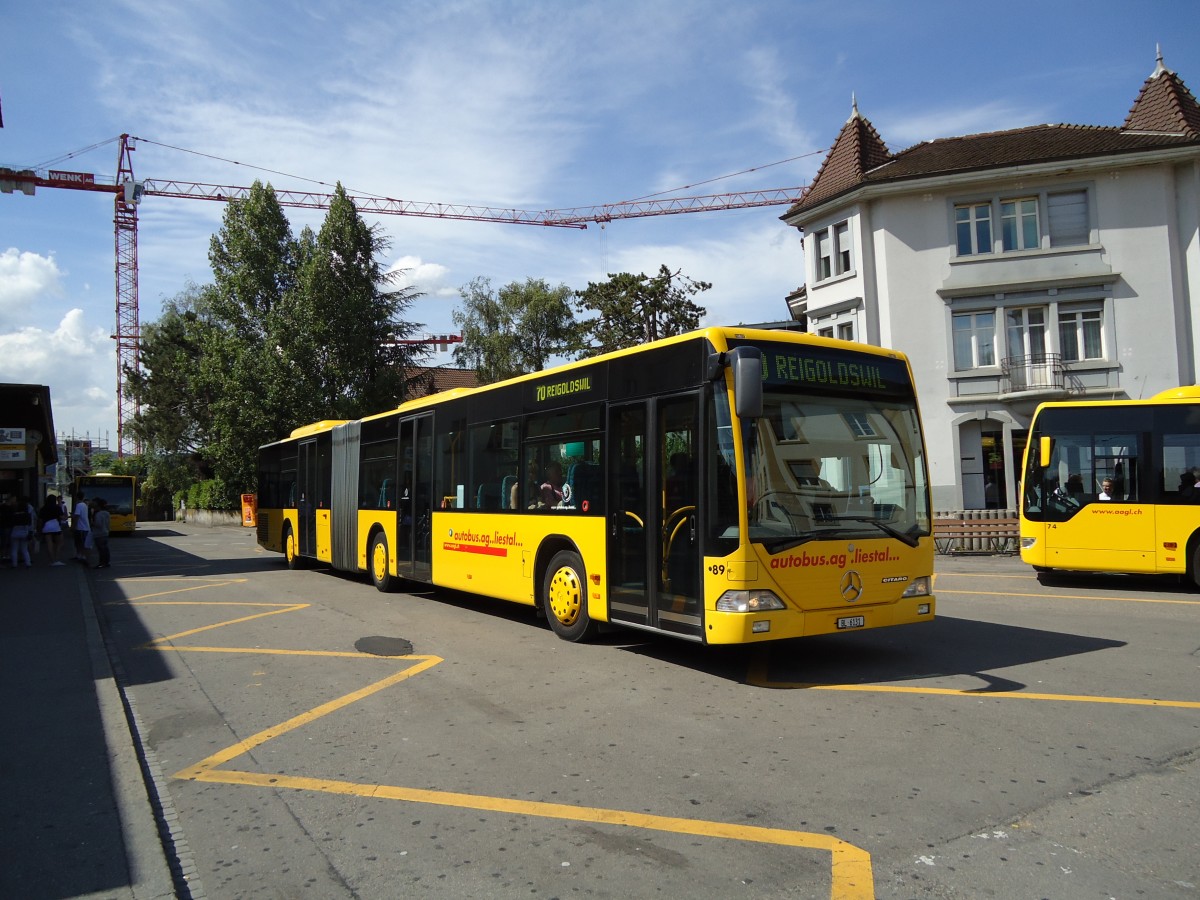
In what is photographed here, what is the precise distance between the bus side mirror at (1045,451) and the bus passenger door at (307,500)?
14202 mm

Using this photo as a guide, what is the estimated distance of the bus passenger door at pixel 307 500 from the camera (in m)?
18.9

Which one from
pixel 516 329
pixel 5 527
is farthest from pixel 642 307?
pixel 5 527

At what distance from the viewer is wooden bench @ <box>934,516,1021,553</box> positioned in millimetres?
20562

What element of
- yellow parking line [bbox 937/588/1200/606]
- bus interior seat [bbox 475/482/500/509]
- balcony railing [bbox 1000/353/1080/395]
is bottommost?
yellow parking line [bbox 937/588/1200/606]

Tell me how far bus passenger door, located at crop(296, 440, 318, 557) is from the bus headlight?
44.5 ft

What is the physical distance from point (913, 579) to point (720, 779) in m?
3.86

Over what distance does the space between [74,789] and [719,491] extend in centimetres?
507

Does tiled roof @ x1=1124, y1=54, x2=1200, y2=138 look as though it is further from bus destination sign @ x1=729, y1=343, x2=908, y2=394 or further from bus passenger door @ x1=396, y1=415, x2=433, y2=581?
bus passenger door @ x1=396, y1=415, x2=433, y2=581

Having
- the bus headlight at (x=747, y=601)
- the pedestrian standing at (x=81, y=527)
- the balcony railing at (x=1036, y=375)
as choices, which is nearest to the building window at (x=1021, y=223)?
the balcony railing at (x=1036, y=375)

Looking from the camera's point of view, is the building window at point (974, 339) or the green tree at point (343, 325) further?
the green tree at point (343, 325)

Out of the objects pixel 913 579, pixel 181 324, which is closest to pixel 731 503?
pixel 913 579

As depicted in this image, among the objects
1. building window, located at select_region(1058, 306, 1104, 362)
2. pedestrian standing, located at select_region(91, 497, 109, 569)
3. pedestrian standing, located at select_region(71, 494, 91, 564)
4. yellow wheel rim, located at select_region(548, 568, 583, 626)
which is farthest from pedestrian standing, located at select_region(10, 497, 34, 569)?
building window, located at select_region(1058, 306, 1104, 362)

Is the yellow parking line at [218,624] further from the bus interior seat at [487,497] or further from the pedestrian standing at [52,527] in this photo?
the pedestrian standing at [52,527]

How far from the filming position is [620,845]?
4297mm
